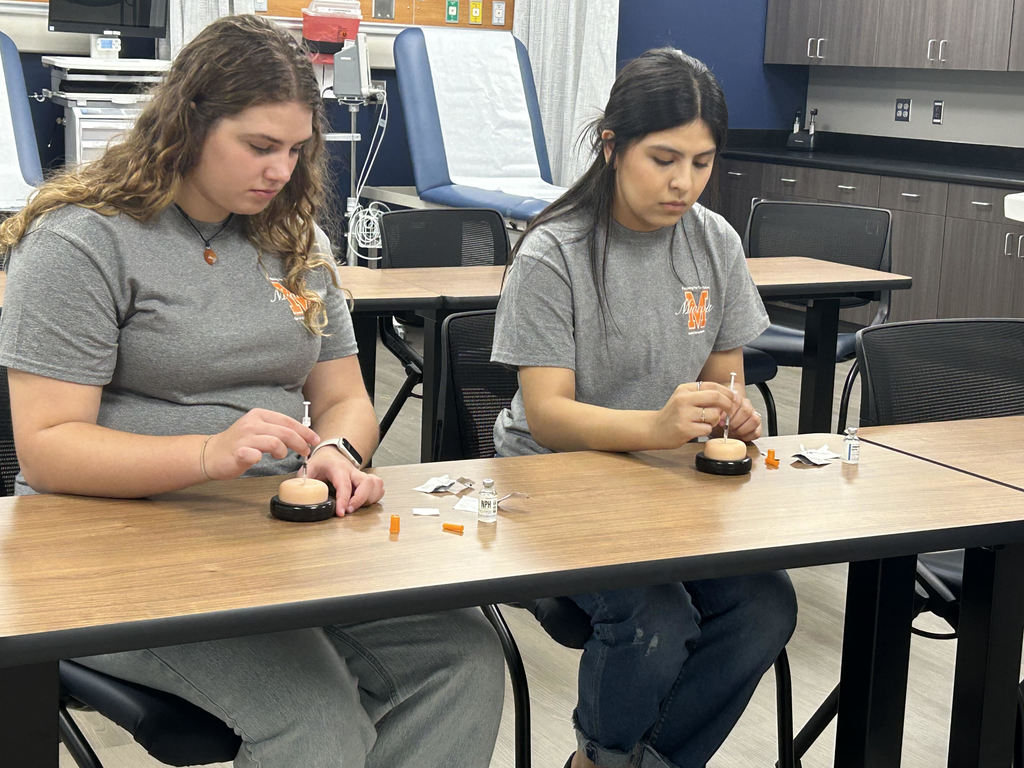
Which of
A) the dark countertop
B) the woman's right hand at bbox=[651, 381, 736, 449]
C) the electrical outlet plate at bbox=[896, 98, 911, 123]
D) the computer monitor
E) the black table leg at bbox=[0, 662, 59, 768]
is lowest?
the black table leg at bbox=[0, 662, 59, 768]

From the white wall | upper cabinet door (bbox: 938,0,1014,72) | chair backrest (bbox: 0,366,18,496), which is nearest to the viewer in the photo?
chair backrest (bbox: 0,366,18,496)

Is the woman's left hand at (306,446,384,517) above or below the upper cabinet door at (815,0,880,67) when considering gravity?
below

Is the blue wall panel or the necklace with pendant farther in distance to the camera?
the blue wall panel

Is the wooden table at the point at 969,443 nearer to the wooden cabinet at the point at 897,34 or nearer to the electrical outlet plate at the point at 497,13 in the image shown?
the wooden cabinet at the point at 897,34

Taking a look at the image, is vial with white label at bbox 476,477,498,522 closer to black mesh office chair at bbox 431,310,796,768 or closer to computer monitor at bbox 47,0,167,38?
black mesh office chair at bbox 431,310,796,768

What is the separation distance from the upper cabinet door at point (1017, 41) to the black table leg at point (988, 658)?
4697mm

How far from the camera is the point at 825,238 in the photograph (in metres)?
4.08

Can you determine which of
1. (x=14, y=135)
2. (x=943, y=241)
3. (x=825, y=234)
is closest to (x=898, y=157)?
(x=943, y=241)

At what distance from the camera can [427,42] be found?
5.65 metres

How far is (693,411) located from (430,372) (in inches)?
54.0

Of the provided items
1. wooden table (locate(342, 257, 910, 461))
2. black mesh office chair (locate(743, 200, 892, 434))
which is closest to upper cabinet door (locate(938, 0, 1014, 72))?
black mesh office chair (locate(743, 200, 892, 434))

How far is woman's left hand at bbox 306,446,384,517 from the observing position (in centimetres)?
140

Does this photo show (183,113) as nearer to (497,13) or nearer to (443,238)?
(443,238)

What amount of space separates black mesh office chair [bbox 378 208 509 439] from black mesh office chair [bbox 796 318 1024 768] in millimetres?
1643
